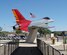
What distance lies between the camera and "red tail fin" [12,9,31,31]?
6262 cm

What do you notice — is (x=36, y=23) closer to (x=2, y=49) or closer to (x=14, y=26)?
(x=14, y=26)

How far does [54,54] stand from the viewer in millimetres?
13602

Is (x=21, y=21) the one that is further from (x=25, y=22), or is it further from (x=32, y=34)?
(x=32, y=34)

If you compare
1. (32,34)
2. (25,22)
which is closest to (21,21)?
(25,22)

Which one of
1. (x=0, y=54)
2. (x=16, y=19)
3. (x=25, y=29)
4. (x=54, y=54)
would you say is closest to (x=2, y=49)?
(x=0, y=54)

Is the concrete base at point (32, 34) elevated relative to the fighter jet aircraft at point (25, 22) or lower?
lower

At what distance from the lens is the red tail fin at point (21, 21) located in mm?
62625

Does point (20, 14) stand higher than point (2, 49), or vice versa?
point (20, 14)

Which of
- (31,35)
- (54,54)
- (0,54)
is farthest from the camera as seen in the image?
(31,35)

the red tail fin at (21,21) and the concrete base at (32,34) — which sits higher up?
the red tail fin at (21,21)

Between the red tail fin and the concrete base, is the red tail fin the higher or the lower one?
the higher one

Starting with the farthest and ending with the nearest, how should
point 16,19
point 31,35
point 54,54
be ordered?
point 16,19
point 31,35
point 54,54

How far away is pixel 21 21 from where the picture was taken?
65438 mm

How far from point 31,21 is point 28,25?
271cm
